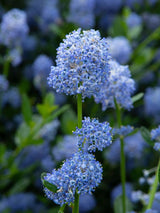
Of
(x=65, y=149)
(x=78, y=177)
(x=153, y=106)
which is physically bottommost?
(x=78, y=177)

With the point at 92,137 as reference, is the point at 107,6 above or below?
above

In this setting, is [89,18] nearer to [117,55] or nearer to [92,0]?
[92,0]

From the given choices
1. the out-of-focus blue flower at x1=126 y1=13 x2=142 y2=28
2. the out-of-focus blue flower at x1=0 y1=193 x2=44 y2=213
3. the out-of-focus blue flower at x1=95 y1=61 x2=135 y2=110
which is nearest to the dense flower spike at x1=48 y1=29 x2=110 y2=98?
the out-of-focus blue flower at x1=95 y1=61 x2=135 y2=110

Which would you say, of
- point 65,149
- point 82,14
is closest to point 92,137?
point 65,149

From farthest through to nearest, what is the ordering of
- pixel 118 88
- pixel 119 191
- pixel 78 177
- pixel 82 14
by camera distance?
pixel 82 14, pixel 119 191, pixel 118 88, pixel 78 177

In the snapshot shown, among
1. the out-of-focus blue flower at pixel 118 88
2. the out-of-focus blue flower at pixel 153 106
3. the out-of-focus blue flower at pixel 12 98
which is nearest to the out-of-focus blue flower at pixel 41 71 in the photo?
the out-of-focus blue flower at pixel 12 98

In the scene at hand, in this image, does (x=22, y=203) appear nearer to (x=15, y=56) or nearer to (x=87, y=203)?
(x=87, y=203)

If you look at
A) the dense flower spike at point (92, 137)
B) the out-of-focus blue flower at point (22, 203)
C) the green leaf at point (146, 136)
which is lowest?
the dense flower spike at point (92, 137)

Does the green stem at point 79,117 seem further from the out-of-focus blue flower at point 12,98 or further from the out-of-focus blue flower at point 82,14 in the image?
the out-of-focus blue flower at point 82,14
